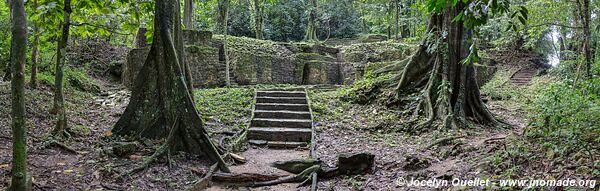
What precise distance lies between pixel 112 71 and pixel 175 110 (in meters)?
9.97

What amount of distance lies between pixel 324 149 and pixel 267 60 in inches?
355

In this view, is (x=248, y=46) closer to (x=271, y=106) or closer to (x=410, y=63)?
(x=271, y=106)

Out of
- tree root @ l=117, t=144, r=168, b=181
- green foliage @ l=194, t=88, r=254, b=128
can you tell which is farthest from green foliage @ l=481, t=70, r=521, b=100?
tree root @ l=117, t=144, r=168, b=181

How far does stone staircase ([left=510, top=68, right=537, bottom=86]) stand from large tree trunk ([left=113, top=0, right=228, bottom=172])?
17949mm

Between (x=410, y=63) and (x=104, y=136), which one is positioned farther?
(x=410, y=63)

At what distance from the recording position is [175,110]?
6316 millimetres

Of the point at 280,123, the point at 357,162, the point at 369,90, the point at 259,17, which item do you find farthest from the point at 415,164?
the point at 259,17

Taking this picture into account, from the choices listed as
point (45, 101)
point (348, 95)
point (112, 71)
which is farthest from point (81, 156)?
point (112, 71)

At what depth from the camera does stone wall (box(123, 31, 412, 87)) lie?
1382 cm

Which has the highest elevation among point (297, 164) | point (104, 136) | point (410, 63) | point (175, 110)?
point (410, 63)

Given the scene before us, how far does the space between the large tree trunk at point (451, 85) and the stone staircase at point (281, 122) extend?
269cm

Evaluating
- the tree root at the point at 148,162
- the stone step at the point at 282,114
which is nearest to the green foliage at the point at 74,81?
the stone step at the point at 282,114

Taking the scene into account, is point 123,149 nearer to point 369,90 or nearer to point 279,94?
point 279,94

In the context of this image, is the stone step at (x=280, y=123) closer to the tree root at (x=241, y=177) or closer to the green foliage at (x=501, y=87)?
the tree root at (x=241, y=177)
